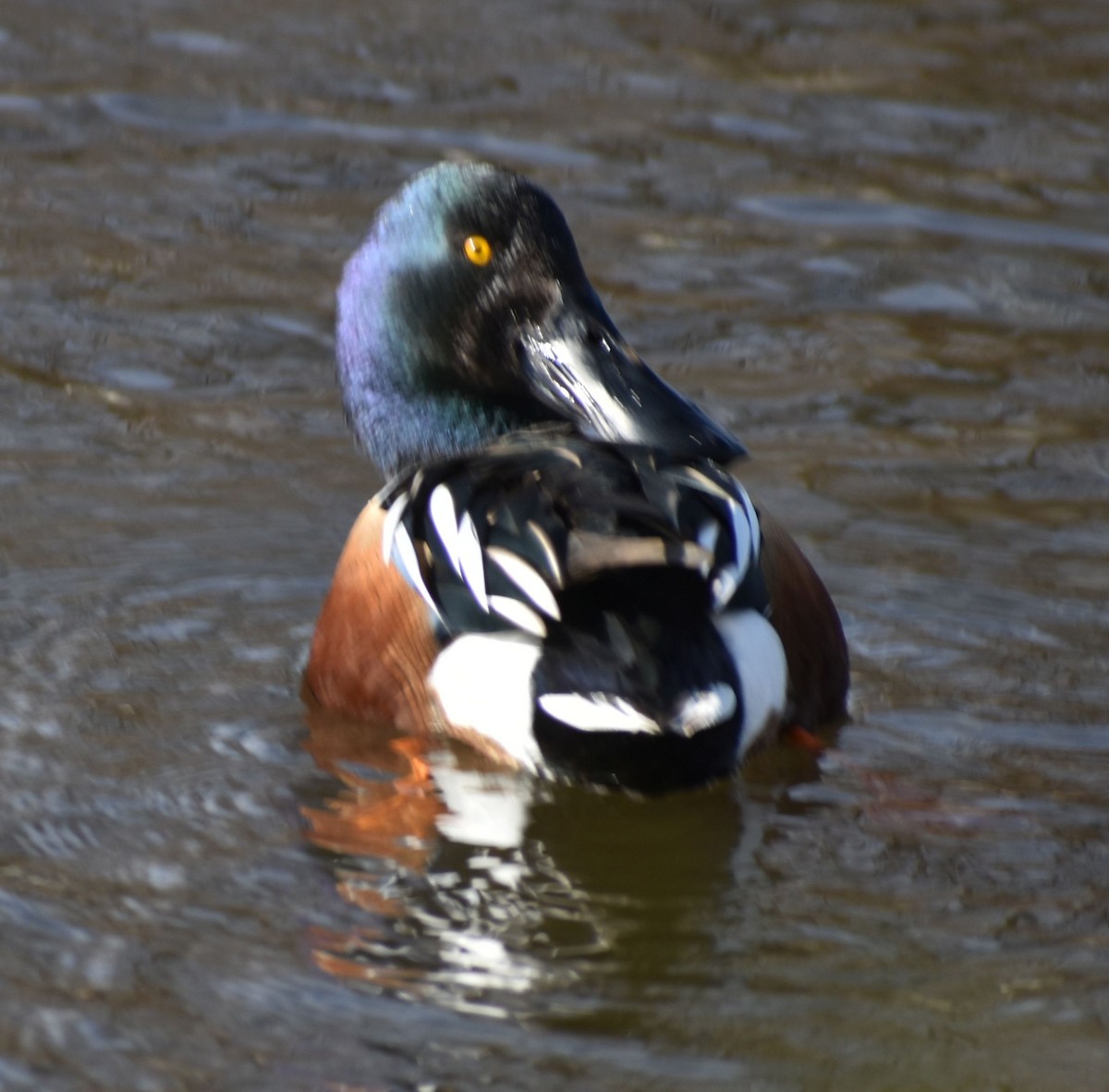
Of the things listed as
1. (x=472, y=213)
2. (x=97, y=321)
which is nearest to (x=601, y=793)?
(x=472, y=213)

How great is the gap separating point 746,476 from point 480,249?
4.98 ft

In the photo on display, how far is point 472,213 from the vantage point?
15.9 ft

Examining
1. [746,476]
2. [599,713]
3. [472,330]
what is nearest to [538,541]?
[599,713]

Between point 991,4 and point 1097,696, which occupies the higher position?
point 991,4

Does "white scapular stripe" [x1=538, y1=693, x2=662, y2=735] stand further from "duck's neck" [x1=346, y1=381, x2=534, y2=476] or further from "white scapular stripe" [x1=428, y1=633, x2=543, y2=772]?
"duck's neck" [x1=346, y1=381, x2=534, y2=476]

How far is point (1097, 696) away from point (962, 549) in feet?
3.27

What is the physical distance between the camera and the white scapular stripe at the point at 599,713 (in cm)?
377

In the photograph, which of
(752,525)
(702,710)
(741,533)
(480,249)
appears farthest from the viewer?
(480,249)

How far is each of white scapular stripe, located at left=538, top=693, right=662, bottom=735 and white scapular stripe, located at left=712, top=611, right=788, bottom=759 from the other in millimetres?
274

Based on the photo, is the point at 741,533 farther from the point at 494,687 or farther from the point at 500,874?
the point at 500,874

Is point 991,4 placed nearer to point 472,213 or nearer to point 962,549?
point 962,549

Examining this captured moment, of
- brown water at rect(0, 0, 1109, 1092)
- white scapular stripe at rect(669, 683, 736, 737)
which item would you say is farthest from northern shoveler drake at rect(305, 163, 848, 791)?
brown water at rect(0, 0, 1109, 1092)

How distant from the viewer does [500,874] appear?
3881 millimetres

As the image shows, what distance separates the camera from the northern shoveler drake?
12.5ft
